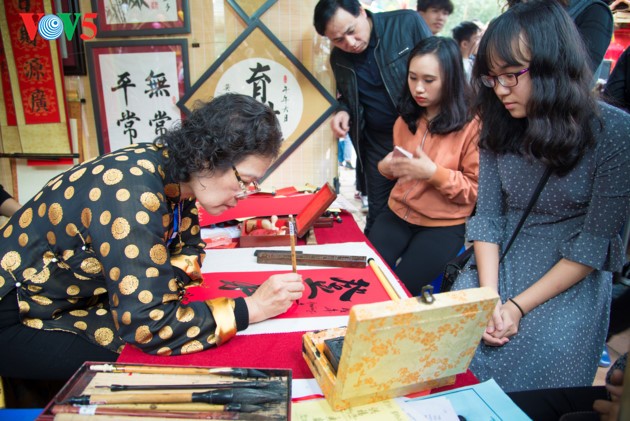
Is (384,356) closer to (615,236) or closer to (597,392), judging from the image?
(597,392)

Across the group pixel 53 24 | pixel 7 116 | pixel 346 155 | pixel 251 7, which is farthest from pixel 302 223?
pixel 346 155

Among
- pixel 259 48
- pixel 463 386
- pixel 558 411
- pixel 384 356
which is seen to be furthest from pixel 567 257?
pixel 259 48

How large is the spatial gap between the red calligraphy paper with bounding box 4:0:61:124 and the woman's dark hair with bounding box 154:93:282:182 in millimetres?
2092

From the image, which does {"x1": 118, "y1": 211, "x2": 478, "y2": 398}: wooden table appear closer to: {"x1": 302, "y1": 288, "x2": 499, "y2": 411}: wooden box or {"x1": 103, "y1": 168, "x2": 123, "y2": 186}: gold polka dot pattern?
{"x1": 302, "y1": 288, "x2": 499, "y2": 411}: wooden box

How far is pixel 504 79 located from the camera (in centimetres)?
122

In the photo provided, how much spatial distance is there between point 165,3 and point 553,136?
7.83 feet

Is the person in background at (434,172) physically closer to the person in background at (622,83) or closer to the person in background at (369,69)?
the person in background at (369,69)

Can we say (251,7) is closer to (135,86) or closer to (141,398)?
(135,86)

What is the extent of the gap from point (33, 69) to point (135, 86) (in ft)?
2.09

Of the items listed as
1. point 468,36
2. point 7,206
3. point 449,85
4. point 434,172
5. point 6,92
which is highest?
point 468,36

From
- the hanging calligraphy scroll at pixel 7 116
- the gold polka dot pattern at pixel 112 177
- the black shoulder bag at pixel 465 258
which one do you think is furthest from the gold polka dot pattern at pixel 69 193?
the hanging calligraphy scroll at pixel 7 116

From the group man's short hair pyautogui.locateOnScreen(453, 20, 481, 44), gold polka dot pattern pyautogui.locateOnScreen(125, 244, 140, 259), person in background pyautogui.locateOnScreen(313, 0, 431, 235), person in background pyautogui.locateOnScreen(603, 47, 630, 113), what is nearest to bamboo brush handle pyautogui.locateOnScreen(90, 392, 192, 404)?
gold polka dot pattern pyautogui.locateOnScreen(125, 244, 140, 259)

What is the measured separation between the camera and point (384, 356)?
712 mm

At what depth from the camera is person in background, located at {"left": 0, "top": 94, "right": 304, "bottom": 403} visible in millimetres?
964
